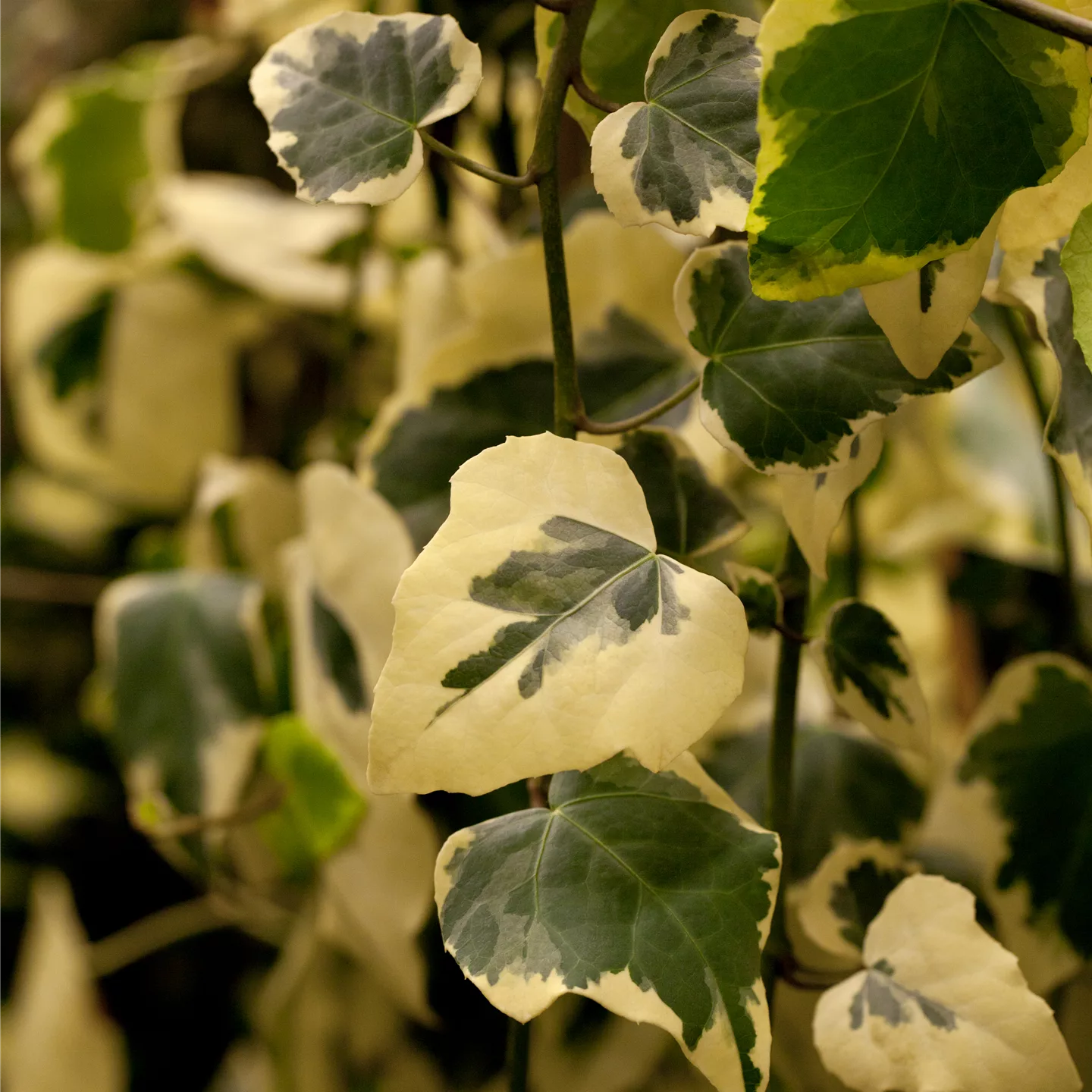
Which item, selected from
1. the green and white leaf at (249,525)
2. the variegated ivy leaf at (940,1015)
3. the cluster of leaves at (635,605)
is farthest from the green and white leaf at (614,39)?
the green and white leaf at (249,525)

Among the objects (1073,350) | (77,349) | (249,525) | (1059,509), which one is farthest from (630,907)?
(77,349)

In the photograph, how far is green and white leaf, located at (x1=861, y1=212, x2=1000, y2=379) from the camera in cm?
22

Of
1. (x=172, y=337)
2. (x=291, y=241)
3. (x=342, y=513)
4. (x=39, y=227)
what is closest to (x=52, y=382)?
(x=172, y=337)

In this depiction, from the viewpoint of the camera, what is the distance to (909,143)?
7.9 inches

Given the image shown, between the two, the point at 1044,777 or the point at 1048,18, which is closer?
the point at 1048,18

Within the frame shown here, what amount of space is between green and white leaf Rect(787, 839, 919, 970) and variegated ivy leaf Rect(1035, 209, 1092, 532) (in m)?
0.14

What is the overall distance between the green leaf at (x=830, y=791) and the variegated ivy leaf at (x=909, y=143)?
0.25 metres

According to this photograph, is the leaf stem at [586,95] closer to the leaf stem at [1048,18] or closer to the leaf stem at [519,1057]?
the leaf stem at [1048,18]

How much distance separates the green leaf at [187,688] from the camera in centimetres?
47

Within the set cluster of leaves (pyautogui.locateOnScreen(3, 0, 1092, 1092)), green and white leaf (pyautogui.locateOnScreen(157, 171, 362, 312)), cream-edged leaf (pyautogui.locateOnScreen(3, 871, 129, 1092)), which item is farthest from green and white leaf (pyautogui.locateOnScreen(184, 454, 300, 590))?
cream-edged leaf (pyautogui.locateOnScreen(3, 871, 129, 1092))

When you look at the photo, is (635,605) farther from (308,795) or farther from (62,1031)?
(62,1031)

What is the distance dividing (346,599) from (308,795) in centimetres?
13

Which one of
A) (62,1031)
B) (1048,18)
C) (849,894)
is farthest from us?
(62,1031)

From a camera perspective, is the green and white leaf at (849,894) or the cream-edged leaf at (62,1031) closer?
the green and white leaf at (849,894)
